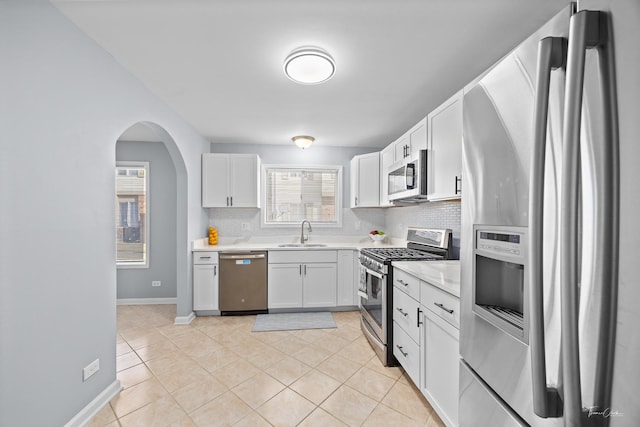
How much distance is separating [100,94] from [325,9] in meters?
1.59

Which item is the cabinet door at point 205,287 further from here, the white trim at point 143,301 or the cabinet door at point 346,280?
the cabinet door at point 346,280

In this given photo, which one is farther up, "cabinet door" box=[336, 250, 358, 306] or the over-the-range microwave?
the over-the-range microwave

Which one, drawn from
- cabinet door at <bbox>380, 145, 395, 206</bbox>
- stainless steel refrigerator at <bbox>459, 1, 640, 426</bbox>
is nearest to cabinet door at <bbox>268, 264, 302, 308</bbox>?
cabinet door at <bbox>380, 145, 395, 206</bbox>

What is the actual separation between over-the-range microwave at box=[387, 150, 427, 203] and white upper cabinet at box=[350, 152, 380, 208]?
0.78m

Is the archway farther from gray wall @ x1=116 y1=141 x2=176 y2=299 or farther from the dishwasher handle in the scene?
the dishwasher handle

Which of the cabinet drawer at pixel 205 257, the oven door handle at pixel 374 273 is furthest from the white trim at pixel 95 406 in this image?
the oven door handle at pixel 374 273

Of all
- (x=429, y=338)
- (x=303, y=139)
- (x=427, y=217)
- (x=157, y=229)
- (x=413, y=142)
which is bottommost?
(x=429, y=338)

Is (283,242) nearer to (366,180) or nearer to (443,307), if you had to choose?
(366,180)

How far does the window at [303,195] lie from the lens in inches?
172

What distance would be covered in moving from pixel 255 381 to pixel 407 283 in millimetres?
1426

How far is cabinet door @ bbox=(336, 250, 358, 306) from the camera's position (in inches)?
149

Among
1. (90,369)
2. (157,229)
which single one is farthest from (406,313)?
(157,229)

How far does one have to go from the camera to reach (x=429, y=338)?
1.78 metres

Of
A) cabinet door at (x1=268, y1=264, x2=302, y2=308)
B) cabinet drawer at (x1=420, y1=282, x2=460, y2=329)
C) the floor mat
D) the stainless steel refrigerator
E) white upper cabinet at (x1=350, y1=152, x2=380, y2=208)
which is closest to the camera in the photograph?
the stainless steel refrigerator
